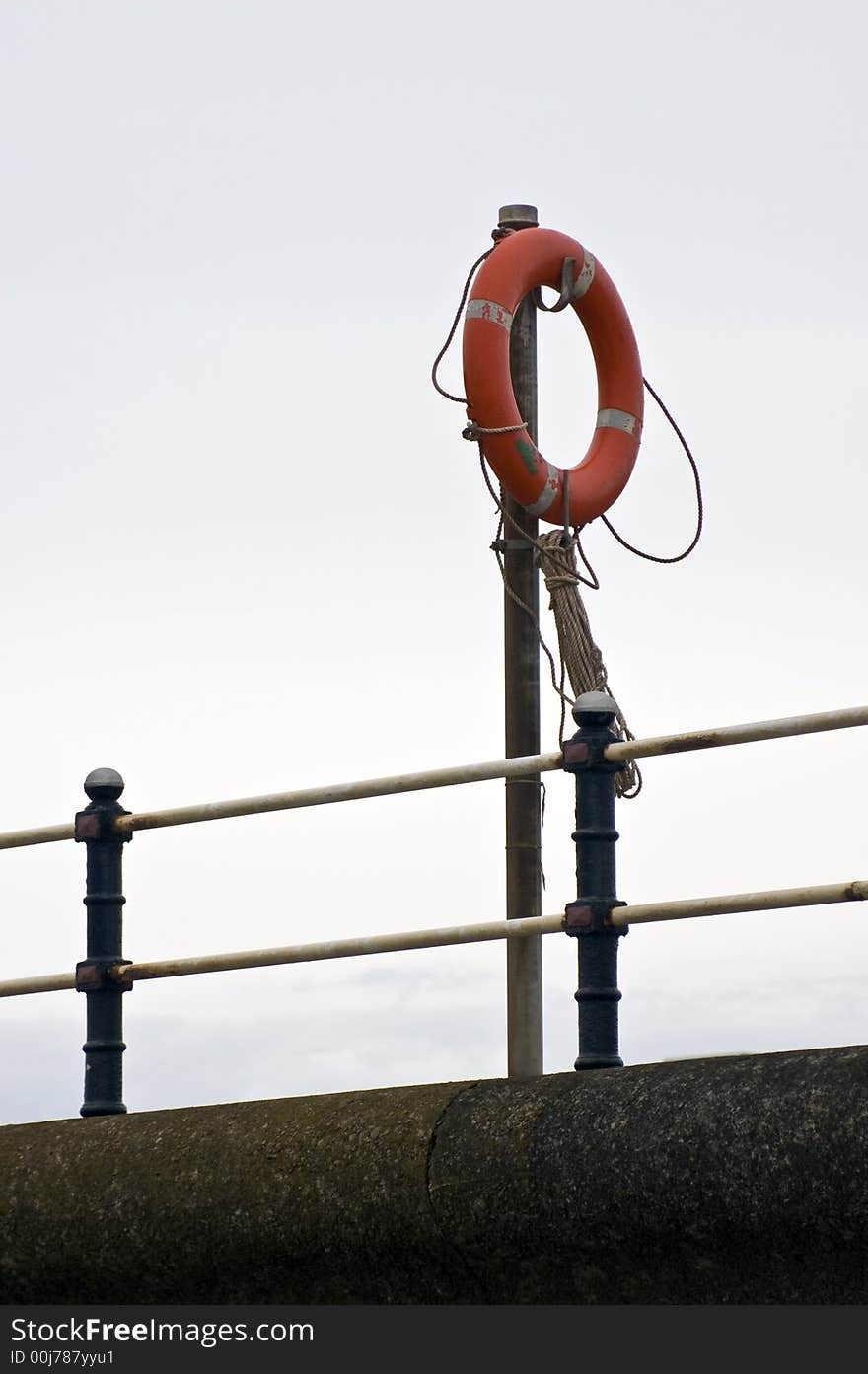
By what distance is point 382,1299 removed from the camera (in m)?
5.00

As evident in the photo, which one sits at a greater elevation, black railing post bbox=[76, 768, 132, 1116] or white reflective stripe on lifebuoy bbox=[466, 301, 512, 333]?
white reflective stripe on lifebuoy bbox=[466, 301, 512, 333]

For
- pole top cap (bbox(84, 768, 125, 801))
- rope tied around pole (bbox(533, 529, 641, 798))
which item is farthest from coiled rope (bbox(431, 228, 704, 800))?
pole top cap (bbox(84, 768, 125, 801))

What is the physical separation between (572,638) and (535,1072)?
1427 mm

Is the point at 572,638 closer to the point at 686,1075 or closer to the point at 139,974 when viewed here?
the point at 139,974

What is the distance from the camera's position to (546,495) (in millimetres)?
7379

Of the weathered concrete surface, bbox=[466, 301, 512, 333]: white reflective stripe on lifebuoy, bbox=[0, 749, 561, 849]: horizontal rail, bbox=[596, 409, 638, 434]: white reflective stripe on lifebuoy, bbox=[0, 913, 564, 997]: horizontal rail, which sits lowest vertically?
the weathered concrete surface

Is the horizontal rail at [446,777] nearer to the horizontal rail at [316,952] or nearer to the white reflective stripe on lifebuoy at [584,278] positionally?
the horizontal rail at [316,952]

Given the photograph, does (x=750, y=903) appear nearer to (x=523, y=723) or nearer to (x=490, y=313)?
(x=523, y=723)

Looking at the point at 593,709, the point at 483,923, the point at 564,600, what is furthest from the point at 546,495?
the point at 483,923

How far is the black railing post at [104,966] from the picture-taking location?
6.46 meters

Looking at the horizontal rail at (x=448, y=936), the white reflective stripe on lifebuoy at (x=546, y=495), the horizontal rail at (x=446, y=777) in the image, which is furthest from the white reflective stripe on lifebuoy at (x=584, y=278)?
the horizontal rail at (x=448, y=936)

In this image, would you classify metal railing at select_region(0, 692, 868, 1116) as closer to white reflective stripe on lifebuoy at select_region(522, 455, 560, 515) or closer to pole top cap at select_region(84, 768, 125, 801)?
pole top cap at select_region(84, 768, 125, 801)

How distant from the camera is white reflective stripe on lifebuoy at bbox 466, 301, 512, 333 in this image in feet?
23.9
